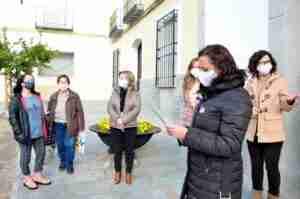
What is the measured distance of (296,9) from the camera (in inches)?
148

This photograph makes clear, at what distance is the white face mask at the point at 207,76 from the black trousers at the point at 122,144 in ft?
7.89

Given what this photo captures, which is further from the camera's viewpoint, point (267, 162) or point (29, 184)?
point (29, 184)

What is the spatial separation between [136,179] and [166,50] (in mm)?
4865

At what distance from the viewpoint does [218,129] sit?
1788 mm

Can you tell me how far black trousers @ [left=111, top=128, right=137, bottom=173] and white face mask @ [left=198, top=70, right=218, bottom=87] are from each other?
241 cm

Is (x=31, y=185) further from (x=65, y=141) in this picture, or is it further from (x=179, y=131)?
(x=179, y=131)

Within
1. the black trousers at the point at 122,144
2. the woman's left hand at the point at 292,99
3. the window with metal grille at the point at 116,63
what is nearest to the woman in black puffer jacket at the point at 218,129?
the woman's left hand at the point at 292,99

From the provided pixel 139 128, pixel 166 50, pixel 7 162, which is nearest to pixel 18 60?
pixel 166 50

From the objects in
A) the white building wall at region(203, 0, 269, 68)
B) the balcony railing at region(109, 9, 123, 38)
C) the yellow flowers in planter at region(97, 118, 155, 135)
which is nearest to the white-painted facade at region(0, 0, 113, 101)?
the balcony railing at region(109, 9, 123, 38)

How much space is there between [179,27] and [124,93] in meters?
3.80

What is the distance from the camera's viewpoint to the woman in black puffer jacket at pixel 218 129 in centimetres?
175

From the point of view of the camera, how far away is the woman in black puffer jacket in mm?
1750

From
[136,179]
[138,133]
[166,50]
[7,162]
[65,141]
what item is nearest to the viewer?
[136,179]

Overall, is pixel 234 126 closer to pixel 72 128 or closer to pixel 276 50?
pixel 276 50
